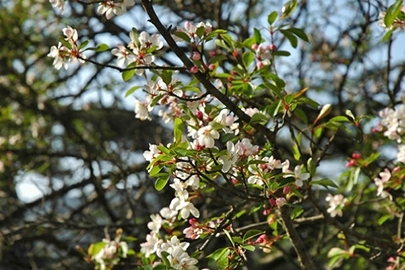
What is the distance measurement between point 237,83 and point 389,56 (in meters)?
1.16

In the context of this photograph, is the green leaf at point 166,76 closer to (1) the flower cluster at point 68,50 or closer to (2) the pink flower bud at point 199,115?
(2) the pink flower bud at point 199,115

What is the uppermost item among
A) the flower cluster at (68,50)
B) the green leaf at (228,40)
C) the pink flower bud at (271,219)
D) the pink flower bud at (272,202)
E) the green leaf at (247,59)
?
the green leaf at (228,40)

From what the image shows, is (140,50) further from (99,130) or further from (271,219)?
(99,130)

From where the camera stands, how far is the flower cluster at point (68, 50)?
6.09 ft

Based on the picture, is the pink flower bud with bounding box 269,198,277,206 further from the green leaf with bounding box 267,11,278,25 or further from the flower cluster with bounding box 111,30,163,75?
the green leaf with bounding box 267,11,278,25

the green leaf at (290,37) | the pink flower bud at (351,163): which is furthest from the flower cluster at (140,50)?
the pink flower bud at (351,163)

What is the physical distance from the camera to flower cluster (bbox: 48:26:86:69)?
6.09 ft

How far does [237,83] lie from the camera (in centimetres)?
204

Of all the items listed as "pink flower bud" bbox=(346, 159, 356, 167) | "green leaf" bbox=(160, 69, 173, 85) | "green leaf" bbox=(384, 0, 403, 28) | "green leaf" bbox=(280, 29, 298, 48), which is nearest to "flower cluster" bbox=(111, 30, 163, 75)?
"green leaf" bbox=(160, 69, 173, 85)

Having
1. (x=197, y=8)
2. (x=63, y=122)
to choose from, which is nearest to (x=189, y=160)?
(x=197, y=8)

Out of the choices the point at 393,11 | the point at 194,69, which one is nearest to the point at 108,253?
the point at 194,69

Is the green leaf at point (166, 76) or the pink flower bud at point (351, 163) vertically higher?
the green leaf at point (166, 76)

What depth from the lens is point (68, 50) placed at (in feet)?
6.17

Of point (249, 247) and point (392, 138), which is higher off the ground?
point (392, 138)
